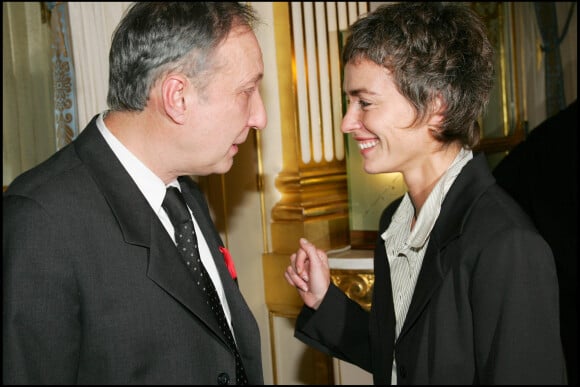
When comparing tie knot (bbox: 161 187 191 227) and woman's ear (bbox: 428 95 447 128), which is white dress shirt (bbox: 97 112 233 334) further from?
woman's ear (bbox: 428 95 447 128)

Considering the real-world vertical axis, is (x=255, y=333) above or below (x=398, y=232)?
below

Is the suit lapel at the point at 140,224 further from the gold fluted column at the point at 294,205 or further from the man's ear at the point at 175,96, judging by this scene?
the gold fluted column at the point at 294,205

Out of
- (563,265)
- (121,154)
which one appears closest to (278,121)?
(563,265)

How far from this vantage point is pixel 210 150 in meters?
1.86

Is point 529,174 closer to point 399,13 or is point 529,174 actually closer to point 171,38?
point 399,13

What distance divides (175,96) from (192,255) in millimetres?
408

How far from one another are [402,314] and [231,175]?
1689 millimetres

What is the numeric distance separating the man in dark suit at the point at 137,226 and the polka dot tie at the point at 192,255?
2 cm

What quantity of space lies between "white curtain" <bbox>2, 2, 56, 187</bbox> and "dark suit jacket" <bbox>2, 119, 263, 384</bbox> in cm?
118

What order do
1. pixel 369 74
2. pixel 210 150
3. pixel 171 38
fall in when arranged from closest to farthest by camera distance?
1. pixel 171 38
2. pixel 210 150
3. pixel 369 74

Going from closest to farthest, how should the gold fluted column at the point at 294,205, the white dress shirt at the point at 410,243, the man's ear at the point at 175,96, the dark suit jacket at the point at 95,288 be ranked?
the dark suit jacket at the point at 95,288
the man's ear at the point at 175,96
the white dress shirt at the point at 410,243
the gold fluted column at the point at 294,205

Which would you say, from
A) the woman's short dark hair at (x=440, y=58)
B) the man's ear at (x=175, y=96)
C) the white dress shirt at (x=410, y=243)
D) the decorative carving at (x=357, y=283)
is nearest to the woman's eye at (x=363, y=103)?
the woman's short dark hair at (x=440, y=58)

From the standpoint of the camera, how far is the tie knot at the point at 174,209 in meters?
1.83

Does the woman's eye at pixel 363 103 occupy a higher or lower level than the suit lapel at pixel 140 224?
higher
